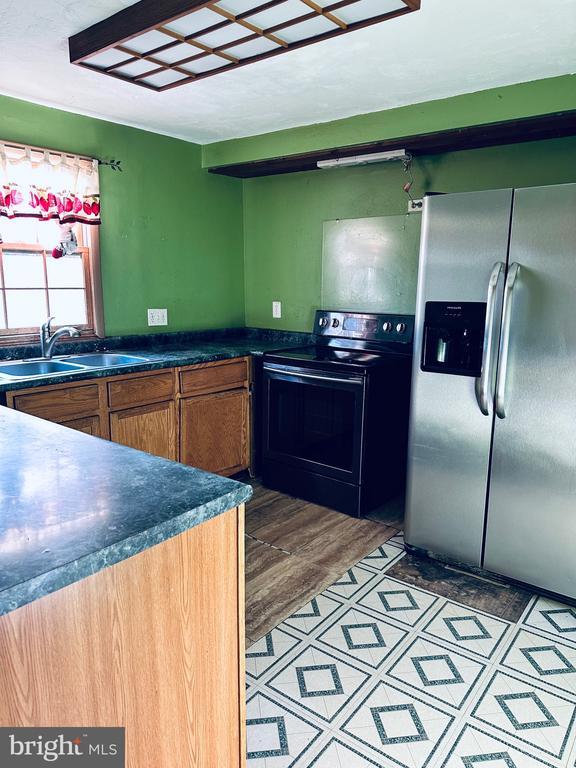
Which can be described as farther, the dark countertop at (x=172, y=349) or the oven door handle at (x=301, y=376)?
the oven door handle at (x=301, y=376)

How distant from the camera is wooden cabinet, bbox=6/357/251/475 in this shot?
252 centimetres

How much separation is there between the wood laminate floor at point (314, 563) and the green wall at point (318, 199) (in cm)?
141

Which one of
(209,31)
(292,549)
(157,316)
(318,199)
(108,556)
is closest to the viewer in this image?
(108,556)

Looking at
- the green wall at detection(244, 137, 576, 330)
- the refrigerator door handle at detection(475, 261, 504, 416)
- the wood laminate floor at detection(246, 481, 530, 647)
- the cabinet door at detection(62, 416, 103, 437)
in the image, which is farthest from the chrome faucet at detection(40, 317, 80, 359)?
the refrigerator door handle at detection(475, 261, 504, 416)

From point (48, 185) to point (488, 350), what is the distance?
235 cm

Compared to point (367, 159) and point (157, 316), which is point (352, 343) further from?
point (157, 316)

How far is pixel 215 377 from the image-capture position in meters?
3.25

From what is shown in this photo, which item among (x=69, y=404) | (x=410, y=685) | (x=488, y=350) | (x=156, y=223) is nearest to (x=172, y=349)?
(x=156, y=223)

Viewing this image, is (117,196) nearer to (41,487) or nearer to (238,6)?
(238,6)

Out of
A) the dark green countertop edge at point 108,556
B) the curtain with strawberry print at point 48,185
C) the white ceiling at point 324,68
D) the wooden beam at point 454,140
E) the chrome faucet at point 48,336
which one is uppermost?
the white ceiling at point 324,68

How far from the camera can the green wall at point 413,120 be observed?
7.98 feet

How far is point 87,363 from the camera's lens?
307 centimetres

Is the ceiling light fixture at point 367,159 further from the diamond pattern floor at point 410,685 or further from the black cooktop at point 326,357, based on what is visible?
the diamond pattern floor at point 410,685

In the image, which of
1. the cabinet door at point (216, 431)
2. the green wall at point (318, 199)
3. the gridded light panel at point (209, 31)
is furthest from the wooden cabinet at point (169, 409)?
the gridded light panel at point (209, 31)
